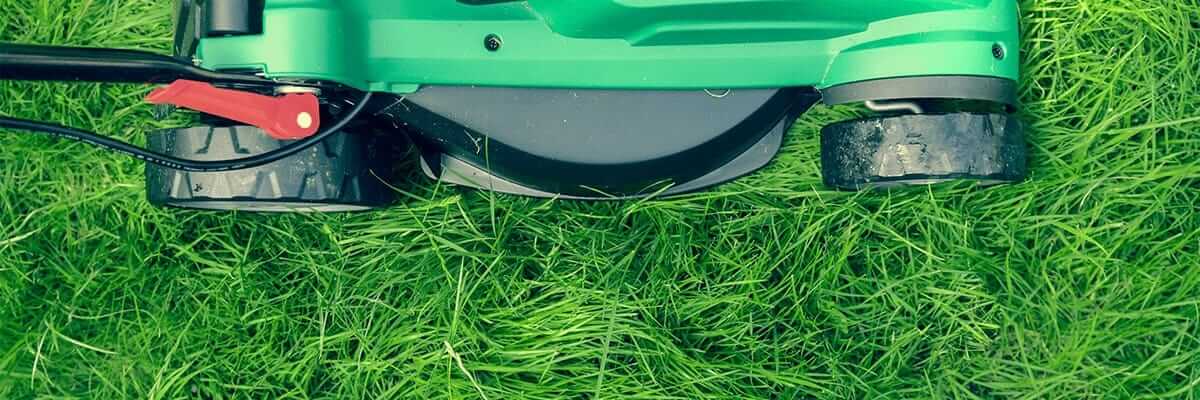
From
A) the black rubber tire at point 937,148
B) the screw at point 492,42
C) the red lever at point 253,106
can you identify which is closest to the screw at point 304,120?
the red lever at point 253,106

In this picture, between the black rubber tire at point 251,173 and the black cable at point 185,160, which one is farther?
the black rubber tire at point 251,173

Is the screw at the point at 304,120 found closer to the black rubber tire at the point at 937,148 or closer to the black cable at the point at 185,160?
the black cable at the point at 185,160

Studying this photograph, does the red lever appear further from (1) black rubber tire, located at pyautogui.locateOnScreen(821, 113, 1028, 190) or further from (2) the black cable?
(1) black rubber tire, located at pyautogui.locateOnScreen(821, 113, 1028, 190)

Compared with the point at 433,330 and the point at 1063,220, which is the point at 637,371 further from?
the point at 1063,220

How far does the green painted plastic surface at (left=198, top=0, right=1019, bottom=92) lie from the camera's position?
1.39 meters

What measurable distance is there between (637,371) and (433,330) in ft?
1.26

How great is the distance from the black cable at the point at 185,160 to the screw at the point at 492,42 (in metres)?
0.20

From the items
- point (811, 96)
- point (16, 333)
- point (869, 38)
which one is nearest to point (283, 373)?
Answer: point (16, 333)

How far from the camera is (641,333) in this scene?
1.70 meters

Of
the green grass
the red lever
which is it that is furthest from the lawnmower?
the green grass

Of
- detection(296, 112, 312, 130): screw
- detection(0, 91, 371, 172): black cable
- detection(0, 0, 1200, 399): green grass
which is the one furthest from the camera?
detection(0, 0, 1200, 399): green grass

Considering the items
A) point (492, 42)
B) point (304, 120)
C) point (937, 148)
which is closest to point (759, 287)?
point (937, 148)

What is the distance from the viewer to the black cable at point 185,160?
1308mm

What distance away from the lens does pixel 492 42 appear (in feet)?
4.87
